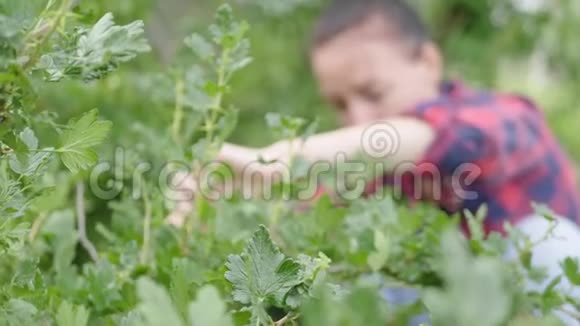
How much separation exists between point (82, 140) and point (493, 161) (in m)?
1.11

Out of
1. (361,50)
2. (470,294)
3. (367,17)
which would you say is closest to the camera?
(470,294)

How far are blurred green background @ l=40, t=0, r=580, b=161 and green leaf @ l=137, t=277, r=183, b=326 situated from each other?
1640mm

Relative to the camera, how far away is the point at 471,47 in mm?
2648

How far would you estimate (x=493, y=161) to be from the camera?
4.99ft

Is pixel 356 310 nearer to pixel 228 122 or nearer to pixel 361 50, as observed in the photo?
pixel 228 122

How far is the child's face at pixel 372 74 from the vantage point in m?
1.90

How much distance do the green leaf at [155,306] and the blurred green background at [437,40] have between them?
5.38 ft

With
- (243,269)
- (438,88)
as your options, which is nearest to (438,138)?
(438,88)

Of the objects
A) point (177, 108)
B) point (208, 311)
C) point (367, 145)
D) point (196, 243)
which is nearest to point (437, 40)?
point (367, 145)

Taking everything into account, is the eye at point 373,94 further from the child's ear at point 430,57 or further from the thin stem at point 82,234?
the thin stem at point 82,234

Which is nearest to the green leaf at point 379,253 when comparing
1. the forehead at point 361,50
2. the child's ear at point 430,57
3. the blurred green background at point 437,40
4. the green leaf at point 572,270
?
the green leaf at point 572,270

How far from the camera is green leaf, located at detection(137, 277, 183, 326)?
0.36 m

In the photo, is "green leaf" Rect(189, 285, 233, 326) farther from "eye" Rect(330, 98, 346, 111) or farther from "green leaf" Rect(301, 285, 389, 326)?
"eye" Rect(330, 98, 346, 111)

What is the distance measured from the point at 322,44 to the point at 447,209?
A: 0.66 m
